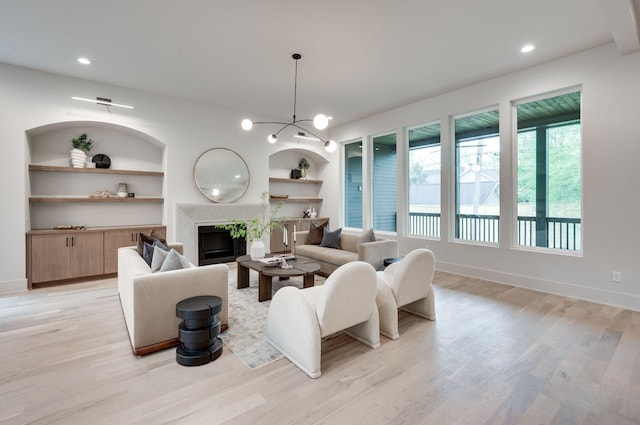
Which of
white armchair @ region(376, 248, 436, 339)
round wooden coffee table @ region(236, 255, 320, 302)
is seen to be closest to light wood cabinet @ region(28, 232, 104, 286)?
round wooden coffee table @ region(236, 255, 320, 302)

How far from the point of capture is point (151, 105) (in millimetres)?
5297

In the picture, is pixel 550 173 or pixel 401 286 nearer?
pixel 401 286

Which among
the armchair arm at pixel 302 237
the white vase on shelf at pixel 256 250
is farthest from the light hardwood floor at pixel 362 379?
the armchair arm at pixel 302 237

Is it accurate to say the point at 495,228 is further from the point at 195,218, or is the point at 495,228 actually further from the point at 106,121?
the point at 106,121

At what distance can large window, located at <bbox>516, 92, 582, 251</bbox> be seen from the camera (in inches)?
161

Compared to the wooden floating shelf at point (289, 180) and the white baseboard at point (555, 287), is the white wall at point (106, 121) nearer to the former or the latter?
the wooden floating shelf at point (289, 180)

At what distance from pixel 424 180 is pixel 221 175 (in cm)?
416

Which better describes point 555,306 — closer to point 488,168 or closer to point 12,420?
point 488,168

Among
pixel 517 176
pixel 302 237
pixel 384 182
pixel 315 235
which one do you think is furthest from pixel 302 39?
pixel 384 182

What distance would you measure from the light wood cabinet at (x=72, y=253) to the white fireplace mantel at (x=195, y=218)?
2.52ft

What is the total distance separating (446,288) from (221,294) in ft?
10.7

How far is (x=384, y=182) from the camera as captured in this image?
6.72 metres

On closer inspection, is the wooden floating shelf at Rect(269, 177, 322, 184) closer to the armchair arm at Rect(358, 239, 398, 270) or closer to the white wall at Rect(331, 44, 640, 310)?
the armchair arm at Rect(358, 239, 398, 270)

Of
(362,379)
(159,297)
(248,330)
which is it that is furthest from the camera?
(248,330)
